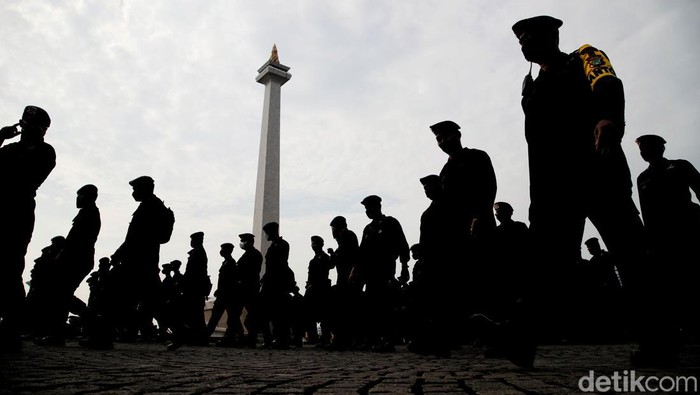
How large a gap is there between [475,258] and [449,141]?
60.6 inches

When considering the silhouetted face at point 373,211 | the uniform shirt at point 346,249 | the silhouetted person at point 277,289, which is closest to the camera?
the silhouetted face at point 373,211

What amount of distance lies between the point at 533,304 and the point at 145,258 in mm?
5042

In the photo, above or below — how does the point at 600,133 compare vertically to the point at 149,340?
above

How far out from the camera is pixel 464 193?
4727 millimetres

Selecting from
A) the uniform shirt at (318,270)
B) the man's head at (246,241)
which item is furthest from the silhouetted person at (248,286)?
the uniform shirt at (318,270)

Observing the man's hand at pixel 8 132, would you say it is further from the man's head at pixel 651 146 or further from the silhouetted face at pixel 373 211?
the man's head at pixel 651 146

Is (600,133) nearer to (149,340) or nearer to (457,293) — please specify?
(457,293)

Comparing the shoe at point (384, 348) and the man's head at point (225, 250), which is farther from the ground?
the man's head at point (225, 250)

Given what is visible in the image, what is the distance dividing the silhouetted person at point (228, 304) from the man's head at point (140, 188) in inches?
145

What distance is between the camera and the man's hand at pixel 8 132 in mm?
4797

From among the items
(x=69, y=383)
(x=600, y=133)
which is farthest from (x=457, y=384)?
(x=69, y=383)

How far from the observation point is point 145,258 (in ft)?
20.1

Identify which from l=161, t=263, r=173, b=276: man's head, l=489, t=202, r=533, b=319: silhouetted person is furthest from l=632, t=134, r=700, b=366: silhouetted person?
A: l=161, t=263, r=173, b=276: man's head

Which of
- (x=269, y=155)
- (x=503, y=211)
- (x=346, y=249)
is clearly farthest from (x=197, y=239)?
(x=269, y=155)
